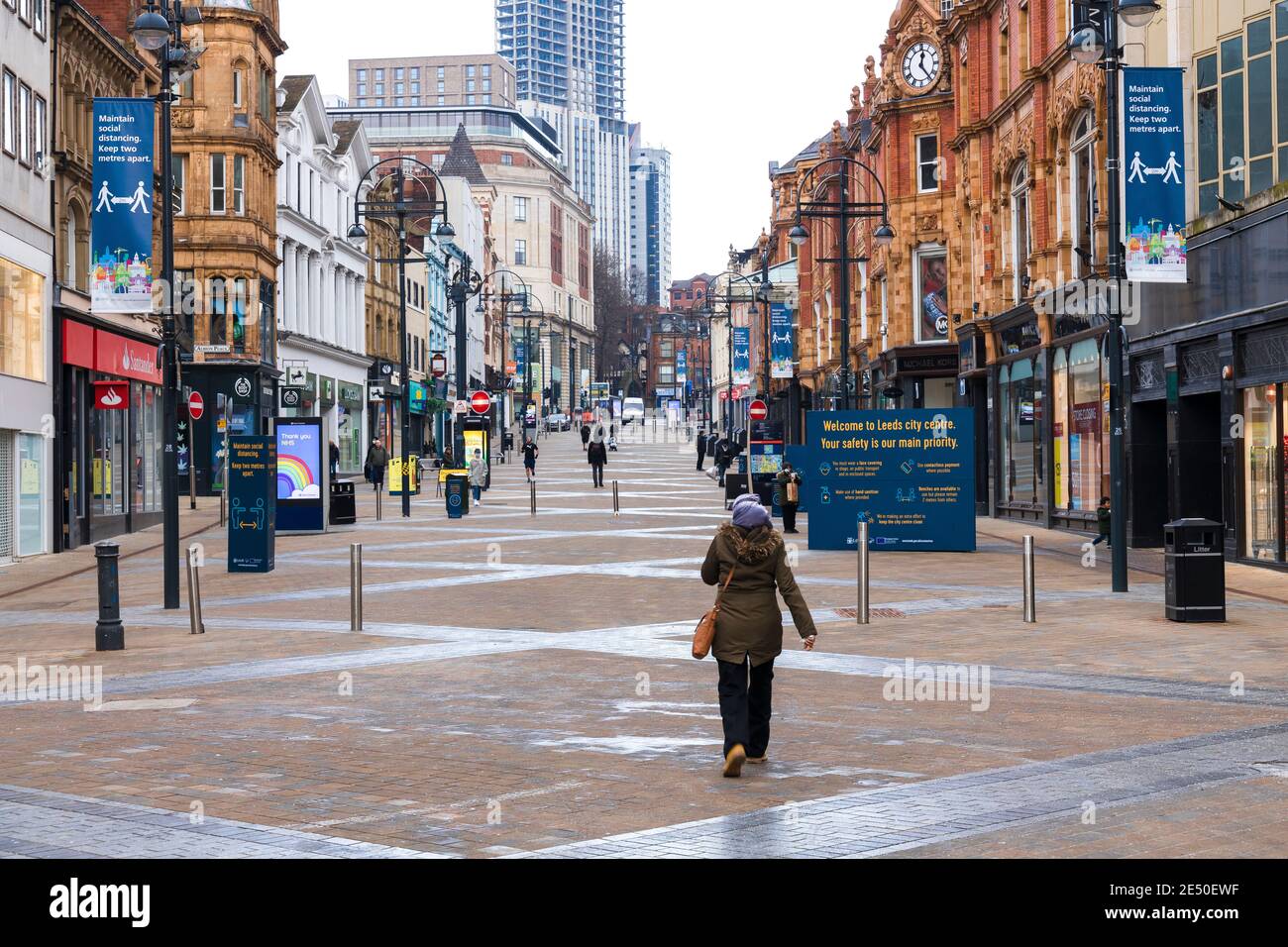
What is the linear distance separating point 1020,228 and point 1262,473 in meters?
15.2

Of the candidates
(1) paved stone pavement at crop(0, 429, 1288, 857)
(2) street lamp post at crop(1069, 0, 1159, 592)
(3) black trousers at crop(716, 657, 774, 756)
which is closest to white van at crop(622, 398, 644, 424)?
(2) street lamp post at crop(1069, 0, 1159, 592)

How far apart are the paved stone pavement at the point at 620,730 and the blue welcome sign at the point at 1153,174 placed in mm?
4086

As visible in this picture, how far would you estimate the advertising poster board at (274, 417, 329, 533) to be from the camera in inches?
1320

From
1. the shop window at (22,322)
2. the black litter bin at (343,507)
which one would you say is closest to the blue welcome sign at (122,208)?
the shop window at (22,322)

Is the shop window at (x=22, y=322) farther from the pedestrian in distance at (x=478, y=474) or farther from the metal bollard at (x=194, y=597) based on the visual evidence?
the pedestrian in distance at (x=478, y=474)

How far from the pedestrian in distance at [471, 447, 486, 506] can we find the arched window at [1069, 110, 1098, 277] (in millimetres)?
21098

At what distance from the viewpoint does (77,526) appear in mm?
30984

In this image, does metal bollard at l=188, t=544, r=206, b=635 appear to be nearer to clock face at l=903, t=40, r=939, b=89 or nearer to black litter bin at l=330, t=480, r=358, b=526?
black litter bin at l=330, t=480, r=358, b=526

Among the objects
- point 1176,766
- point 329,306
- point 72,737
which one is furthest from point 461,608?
point 329,306

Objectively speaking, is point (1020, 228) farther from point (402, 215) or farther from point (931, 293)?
point (402, 215)

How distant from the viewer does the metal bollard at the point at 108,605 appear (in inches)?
595
